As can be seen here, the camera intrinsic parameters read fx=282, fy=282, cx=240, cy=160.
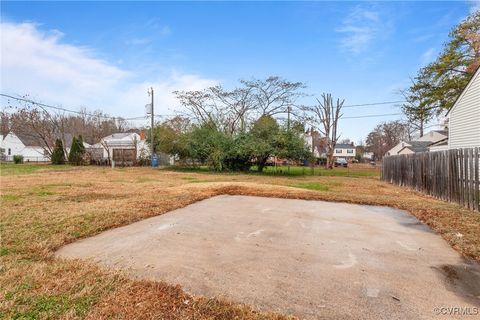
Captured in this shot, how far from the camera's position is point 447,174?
24.7 feet

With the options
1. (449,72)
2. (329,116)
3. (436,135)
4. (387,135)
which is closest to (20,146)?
(329,116)

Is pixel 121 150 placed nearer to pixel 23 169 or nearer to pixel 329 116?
pixel 23 169

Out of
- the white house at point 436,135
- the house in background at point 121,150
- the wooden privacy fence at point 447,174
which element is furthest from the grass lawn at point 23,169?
the white house at point 436,135

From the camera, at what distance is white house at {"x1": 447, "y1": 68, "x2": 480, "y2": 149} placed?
10.8m

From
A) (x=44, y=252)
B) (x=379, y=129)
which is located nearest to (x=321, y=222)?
(x=44, y=252)

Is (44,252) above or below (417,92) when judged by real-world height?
below

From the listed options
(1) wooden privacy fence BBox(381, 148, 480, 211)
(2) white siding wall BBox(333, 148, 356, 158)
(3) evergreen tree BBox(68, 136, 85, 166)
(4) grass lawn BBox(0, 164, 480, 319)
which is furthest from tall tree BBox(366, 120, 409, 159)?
(4) grass lawn BBox(0, 164, 480, 319)

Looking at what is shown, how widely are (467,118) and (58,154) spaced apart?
3138 cm

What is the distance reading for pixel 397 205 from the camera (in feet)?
21.6

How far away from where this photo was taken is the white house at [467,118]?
1084cm

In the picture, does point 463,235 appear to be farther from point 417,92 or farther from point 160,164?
point 160,164

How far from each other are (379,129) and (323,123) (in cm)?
3147

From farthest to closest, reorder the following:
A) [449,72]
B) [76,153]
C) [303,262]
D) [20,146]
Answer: [20,146], [76,153], [449,72], [303,262]

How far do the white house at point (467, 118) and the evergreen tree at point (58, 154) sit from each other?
30739 mm
